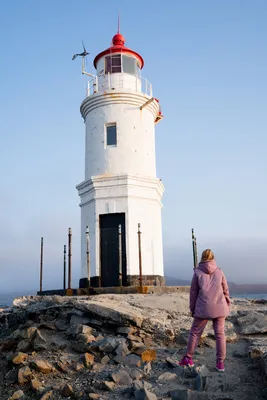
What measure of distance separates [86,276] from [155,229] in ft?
10.3

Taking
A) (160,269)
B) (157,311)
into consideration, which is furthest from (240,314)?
(160,269)

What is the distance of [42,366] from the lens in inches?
263

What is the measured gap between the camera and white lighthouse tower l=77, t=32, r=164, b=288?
51.2ft

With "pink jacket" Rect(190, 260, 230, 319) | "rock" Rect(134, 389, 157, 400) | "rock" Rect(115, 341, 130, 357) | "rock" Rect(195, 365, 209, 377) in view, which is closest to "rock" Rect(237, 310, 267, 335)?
"pink jacket" Rect(190, 260, 230, 319)

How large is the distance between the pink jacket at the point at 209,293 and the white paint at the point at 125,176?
28.3 feet

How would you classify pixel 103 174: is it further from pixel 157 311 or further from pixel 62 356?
pixel 62 356

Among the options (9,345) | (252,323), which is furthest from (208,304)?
(9,345)

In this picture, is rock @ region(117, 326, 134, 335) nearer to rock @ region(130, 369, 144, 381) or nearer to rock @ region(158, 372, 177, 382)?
rock @ region(130, 369, 144, 381)

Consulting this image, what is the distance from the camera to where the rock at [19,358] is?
23.0 feet

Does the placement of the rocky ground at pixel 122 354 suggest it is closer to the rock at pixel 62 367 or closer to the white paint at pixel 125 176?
the rock at pixel 62 367

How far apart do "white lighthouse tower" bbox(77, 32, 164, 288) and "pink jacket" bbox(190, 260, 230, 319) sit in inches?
315

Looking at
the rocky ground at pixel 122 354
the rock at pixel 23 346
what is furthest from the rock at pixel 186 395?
the rock at pixel 23 346

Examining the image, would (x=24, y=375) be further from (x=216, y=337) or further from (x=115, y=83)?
(x=115, y=83)

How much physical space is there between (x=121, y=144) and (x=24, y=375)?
11270 millimetres
